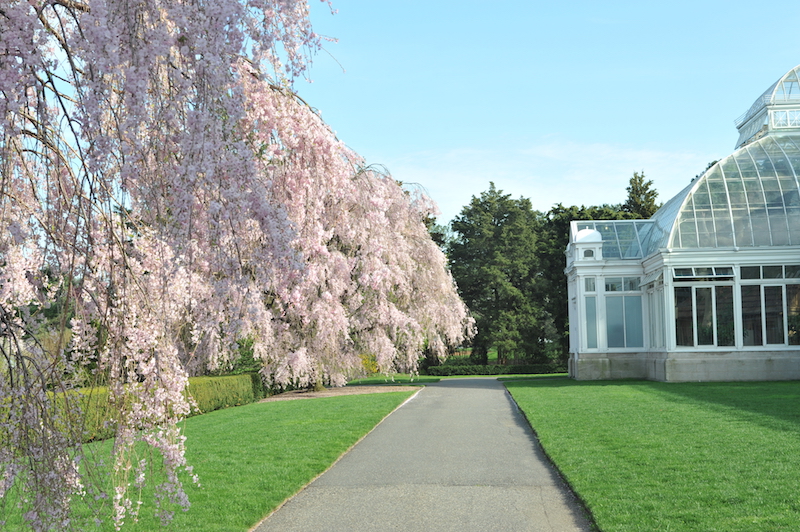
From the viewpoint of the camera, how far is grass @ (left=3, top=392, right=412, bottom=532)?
7090 mm

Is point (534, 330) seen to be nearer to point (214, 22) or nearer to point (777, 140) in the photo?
point (777, 140)

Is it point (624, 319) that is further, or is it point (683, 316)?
point (624, 319)

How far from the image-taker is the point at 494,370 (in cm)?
4459

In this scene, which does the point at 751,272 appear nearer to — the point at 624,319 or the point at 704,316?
the point at 704,316

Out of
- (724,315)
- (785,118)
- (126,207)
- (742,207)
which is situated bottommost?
(724,315)

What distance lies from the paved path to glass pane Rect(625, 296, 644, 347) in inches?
654

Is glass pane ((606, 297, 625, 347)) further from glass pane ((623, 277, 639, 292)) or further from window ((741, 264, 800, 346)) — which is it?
window ((741, 264, 800, 346))

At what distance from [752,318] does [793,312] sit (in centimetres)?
139

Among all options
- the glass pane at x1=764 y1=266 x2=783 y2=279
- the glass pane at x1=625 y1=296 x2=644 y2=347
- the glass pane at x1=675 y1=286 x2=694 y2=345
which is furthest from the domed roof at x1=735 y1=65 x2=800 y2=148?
the glass pane at x1=625 y1=296 x2=644 y2=347

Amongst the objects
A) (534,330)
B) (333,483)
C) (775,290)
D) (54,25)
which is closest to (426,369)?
(534,330)

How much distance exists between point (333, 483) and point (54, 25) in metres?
5.72

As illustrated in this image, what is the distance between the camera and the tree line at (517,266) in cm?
4538

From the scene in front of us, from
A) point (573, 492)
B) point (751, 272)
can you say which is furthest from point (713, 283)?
point (573, 492)

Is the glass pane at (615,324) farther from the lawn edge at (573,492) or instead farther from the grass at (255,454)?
the lawn edge at (573,492)
